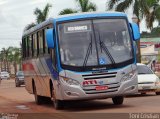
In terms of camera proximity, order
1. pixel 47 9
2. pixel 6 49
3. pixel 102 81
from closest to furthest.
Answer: pixel 102 81, pixel 47 9, pixel 6 49

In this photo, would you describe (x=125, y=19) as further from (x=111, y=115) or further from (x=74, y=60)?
(x=111, y=115)

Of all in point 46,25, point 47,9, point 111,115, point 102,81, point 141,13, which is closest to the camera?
point 111,115

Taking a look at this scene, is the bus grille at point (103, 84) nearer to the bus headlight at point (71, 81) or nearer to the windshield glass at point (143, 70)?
the bus headlight at point (71, 81)

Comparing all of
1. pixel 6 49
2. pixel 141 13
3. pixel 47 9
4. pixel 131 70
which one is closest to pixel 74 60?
pixel 131 70

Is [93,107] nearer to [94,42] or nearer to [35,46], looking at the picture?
[94,42]

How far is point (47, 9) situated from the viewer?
67688mm

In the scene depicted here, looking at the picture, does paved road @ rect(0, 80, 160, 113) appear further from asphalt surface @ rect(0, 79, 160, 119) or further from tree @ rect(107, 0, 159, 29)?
tree @ rect(107, 0, 159, 29)

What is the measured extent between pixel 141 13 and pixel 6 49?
390 ft

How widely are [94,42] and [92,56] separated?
0.51m

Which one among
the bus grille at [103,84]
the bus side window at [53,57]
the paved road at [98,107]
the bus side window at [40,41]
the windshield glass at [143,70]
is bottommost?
the paved road at [98,107]

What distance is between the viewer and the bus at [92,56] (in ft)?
59.4

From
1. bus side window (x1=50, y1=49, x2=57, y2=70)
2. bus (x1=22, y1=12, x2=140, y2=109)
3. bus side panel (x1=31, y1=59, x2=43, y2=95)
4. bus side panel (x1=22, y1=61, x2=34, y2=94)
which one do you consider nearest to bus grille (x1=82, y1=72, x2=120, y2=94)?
bus (x1=22, y1=12, x2=140, y2=109)

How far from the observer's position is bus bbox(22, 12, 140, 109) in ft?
59.4

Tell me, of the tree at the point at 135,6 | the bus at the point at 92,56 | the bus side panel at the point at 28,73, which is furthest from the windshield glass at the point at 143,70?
the tree at the point at 135,6
